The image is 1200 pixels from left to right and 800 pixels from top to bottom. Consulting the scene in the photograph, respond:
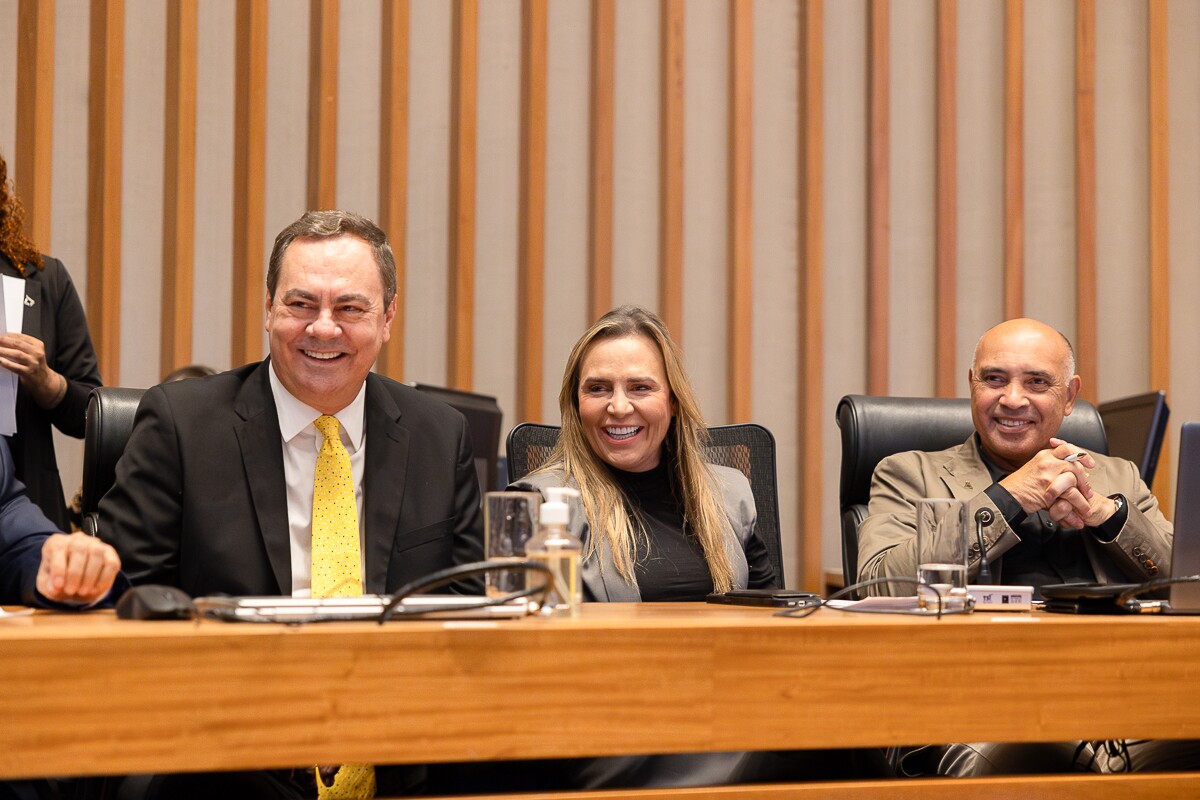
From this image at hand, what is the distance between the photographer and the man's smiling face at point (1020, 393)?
2.57 metres

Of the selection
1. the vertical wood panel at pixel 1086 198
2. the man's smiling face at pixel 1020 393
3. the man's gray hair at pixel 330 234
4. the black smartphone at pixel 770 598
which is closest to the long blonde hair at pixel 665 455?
the black smartphone at pixel 770 598

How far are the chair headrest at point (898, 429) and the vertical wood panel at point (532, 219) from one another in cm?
127

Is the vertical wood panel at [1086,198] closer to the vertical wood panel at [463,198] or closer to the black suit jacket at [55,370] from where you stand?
the vertical wood panel at [463,198]

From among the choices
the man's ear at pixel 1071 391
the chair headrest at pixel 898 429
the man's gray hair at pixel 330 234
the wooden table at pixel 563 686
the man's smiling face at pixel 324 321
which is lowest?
the wooden table at pixel 563 686

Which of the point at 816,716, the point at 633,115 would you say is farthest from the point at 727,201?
the point at 816,716

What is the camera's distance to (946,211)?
3902 mm

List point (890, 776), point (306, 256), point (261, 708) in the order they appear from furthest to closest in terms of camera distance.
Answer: point (306, 256) → point (890, 776) → point (261, 708)

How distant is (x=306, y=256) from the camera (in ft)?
6.34

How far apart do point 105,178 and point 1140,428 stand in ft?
9.69

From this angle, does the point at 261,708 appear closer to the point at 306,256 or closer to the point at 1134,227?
the point at 306,256

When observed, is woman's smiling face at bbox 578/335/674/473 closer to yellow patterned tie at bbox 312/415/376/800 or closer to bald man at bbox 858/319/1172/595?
bald man at bbox 858/319/1172/595

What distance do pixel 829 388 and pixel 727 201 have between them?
70 cm

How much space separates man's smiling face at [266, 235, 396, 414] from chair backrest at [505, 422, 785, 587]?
561 millimetres

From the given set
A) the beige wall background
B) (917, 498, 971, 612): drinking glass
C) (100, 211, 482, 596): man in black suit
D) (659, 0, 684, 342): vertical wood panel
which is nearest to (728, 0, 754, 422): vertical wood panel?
the beige wall background
